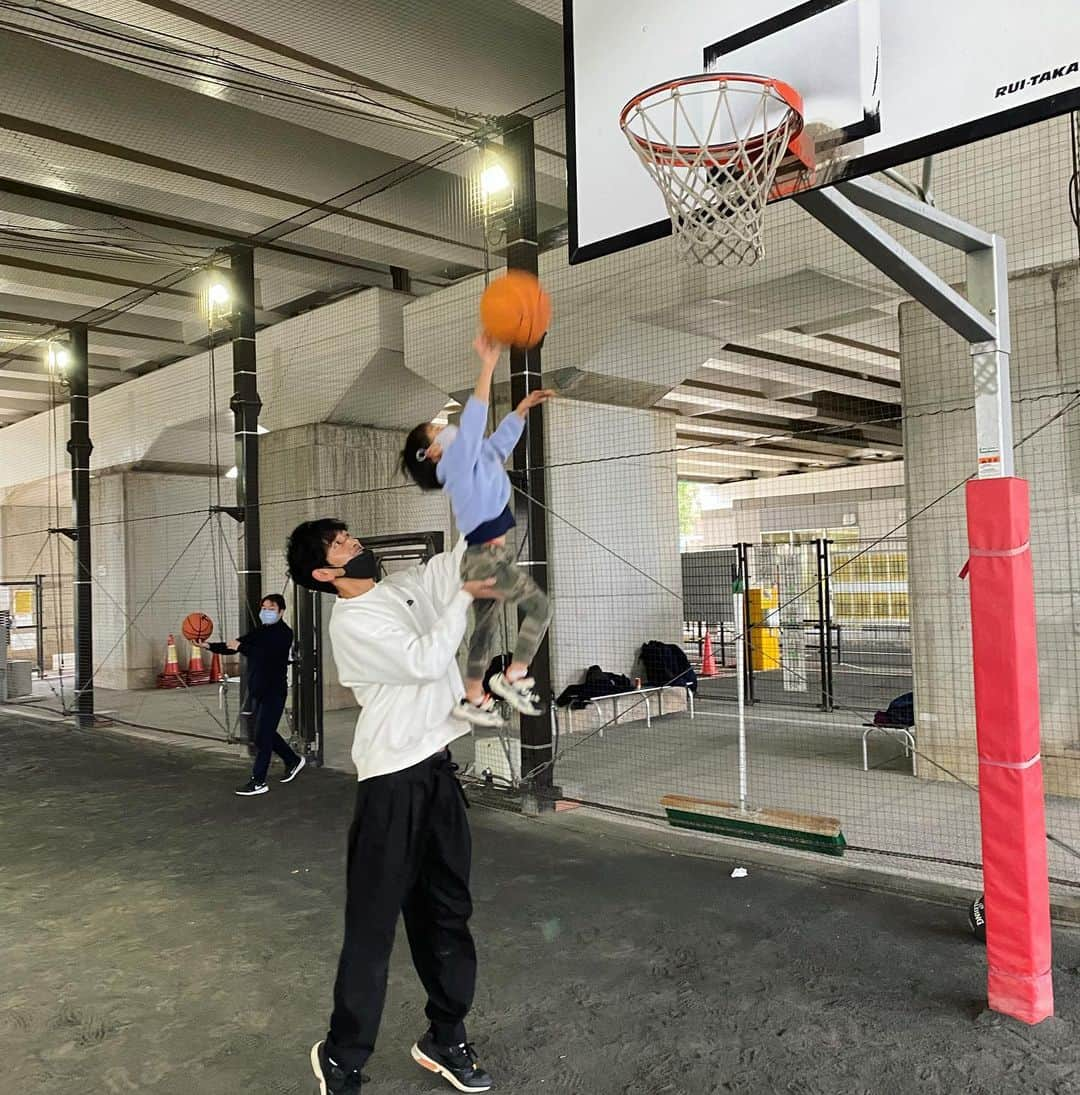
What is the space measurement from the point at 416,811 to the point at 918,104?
290 centimetres

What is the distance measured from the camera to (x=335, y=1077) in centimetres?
260

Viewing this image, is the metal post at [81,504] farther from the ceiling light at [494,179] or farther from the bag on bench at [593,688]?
the ceiling light at [494,179]

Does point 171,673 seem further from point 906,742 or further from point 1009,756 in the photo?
point 1009,756

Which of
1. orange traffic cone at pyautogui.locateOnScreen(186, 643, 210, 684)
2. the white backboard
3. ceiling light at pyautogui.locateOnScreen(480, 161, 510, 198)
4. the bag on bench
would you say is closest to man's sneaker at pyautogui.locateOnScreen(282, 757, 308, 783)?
the bag on bench

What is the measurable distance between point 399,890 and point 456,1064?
644 mm

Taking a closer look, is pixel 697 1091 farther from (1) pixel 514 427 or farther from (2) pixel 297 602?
(2) pixel 297 602

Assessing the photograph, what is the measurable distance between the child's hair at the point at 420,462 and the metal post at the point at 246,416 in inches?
243

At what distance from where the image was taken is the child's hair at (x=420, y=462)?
2.80 meters

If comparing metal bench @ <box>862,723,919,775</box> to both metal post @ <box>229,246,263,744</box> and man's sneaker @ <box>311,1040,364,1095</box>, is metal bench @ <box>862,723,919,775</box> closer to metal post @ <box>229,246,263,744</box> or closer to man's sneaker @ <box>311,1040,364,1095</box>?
man's sneaker @ <box>311,1040,364,1095</box>

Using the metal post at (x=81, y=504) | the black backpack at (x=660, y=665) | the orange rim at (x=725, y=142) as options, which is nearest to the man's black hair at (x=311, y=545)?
the orange rim at (x=725, y=142)

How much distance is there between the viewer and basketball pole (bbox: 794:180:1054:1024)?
3145 mm

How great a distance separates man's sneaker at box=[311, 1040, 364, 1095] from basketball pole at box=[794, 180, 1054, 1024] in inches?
84.9

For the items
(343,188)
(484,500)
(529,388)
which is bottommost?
(484,500)

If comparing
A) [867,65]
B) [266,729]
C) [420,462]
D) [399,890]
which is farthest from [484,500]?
[266,729]
